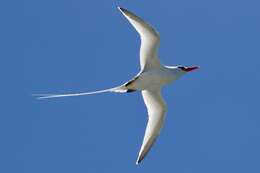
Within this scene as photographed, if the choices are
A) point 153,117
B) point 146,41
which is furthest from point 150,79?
point 153,117

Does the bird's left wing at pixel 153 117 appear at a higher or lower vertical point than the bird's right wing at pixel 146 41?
lower

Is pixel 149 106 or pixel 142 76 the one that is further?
pixel 149 106

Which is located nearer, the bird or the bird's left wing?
the bird

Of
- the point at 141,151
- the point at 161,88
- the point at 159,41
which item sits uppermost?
the point at 159,41

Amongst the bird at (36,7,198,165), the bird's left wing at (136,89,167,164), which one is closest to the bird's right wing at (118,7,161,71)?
the bird at (36,7,198,165)

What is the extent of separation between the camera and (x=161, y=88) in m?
27.2

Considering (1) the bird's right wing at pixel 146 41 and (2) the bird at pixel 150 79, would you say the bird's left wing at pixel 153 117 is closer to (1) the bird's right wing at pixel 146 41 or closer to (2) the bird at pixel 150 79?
(2) the bird at pixel 150 79

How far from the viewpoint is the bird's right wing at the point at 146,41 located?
79.9 ft

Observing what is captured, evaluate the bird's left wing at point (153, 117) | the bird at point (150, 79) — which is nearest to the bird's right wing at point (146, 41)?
the bird at point (150, 79)

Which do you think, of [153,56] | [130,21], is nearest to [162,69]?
[153,56]

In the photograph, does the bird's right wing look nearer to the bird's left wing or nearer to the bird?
the bird

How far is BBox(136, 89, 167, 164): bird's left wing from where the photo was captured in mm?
27438

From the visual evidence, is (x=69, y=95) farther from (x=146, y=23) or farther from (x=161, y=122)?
(x=161, y=122)

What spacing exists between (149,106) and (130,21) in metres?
3.97
